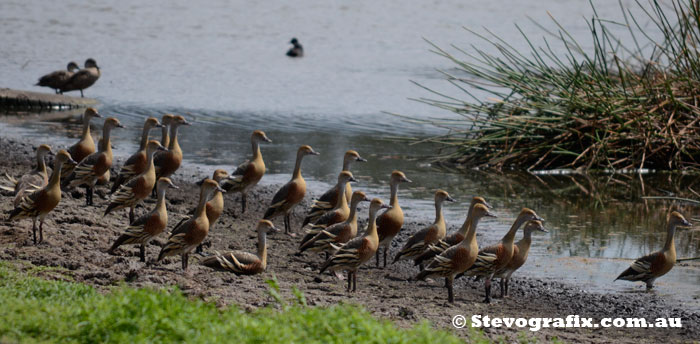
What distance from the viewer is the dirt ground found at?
8.12m

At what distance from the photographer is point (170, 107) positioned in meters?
21.0

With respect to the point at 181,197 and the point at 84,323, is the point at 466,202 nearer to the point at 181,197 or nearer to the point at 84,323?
the point at 181,197

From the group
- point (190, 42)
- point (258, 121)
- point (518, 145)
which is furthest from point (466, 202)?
point (190, 42)

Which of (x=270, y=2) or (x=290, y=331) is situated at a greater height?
→ (x=270, y=2)

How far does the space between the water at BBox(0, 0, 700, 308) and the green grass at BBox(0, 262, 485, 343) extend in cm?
422

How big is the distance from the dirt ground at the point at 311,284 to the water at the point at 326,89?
715mm

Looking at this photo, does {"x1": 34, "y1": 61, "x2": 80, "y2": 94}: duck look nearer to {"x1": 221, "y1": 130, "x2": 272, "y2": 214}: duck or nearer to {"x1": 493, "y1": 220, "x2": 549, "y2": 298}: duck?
{"x1": 221, "y1": 130, "x2": 272, "y2": 214}: duck

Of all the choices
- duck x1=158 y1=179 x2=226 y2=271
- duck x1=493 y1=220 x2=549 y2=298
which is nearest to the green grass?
duck x1=158 y1=179 x2=226 y2=271

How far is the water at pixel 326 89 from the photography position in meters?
12.5

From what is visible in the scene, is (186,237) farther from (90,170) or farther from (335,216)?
(90,170)

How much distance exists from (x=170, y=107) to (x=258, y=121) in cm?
231

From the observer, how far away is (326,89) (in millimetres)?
24344

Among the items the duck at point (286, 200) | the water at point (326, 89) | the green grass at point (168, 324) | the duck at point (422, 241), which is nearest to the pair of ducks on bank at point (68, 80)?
the water at point (326, 89)

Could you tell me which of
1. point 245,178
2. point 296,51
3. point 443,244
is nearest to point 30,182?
point 245,178
